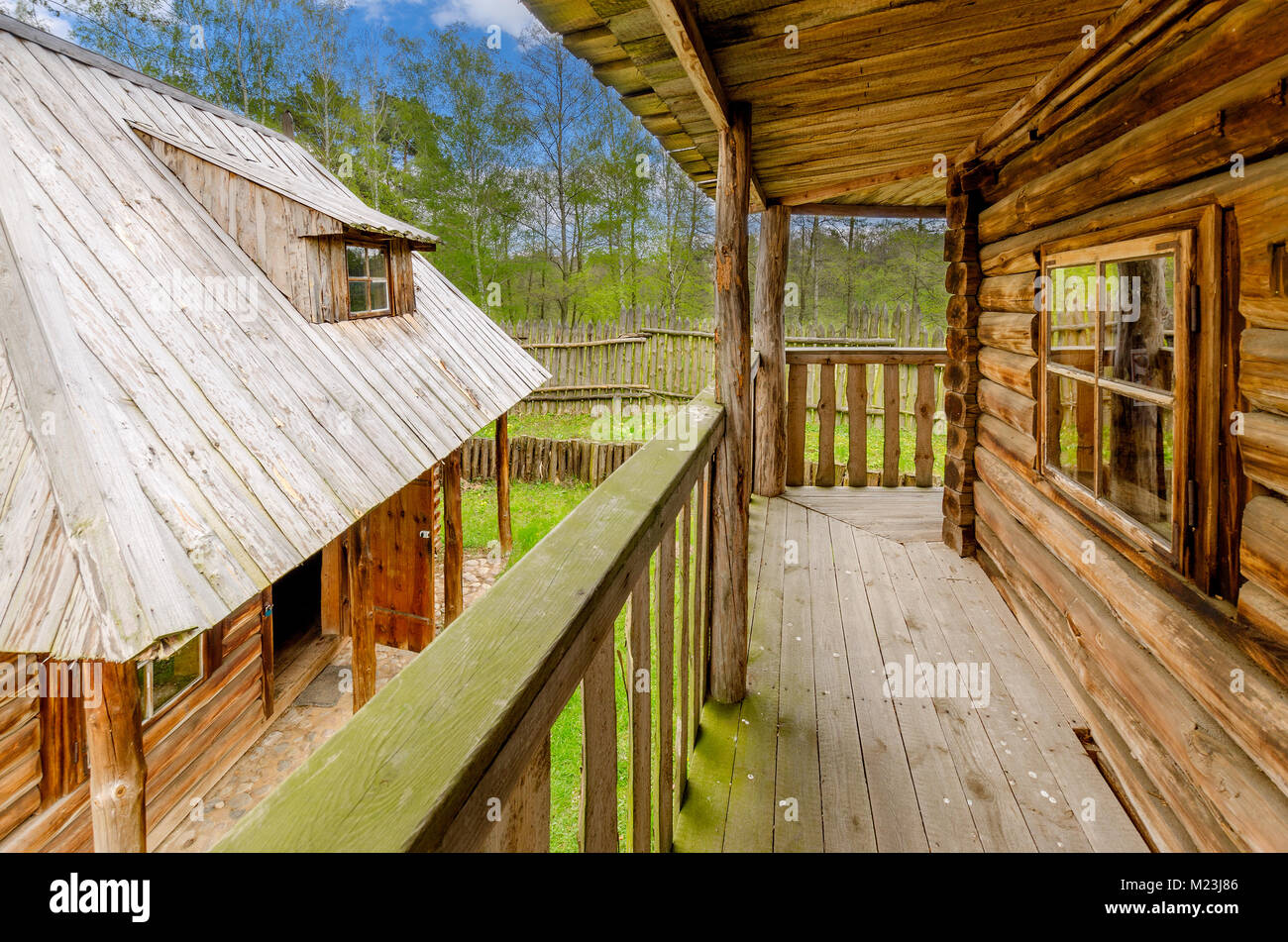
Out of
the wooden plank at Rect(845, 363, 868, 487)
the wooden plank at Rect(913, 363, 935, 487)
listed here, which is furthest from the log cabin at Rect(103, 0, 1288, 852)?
the wooden plank at Rect(845, 363, 868, 487)

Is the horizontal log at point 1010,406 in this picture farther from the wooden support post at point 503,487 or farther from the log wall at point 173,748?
the wooden support post at point 503,487

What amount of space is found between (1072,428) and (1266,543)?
5.05ft

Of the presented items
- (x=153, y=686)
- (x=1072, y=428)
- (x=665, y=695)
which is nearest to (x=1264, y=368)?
(x=1072, y=428)

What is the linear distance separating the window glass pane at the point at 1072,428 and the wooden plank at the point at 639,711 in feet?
7.91

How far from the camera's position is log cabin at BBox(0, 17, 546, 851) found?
130 inches

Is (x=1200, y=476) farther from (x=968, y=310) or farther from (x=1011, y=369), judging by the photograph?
(x=968, y=310)

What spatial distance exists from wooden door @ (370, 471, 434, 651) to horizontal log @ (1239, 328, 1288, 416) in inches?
358

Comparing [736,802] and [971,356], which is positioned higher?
[971,356]

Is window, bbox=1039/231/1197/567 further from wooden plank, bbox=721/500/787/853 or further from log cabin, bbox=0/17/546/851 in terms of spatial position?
log cabin, bbox=0/17/546/851

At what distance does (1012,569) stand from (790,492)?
273 cm

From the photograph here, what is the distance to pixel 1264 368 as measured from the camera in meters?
1.90
